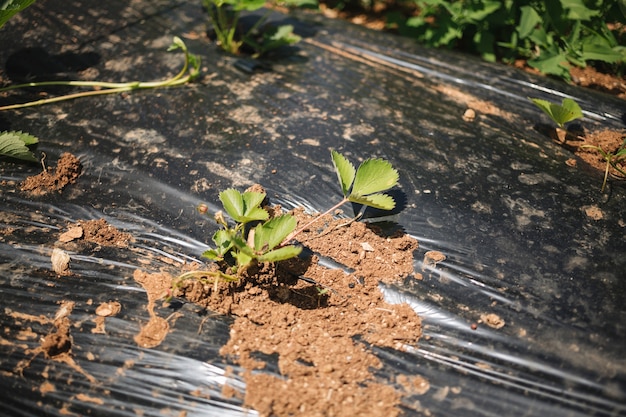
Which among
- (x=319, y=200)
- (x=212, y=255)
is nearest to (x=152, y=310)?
(x=212, y=255)

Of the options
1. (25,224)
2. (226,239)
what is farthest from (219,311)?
(25,224)

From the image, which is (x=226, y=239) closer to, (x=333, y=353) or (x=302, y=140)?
(x=333, y=353)

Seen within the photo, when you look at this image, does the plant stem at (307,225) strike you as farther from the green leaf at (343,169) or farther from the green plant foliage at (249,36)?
the green plant foliage at (249,36)

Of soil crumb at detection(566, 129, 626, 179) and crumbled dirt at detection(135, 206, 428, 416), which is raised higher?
soil crumb at detection(566, 129, 626, 179)

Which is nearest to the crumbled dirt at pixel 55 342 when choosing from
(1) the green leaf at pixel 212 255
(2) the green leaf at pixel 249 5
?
(1) the green leaf at pixel 212 255

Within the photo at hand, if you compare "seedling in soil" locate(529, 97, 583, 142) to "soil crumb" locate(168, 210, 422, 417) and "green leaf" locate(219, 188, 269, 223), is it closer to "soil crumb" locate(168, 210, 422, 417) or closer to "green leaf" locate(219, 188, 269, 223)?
"soil crumb" locate(168, 210, 422, 417)

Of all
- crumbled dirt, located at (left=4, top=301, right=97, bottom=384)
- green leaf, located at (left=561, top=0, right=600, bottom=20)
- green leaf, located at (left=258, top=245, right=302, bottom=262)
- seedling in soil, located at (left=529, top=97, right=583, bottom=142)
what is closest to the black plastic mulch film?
crumbled dirt, located at (left=4, top=301, right=97, bottom=384)

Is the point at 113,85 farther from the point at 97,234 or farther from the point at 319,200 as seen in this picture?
the point at 319,200
